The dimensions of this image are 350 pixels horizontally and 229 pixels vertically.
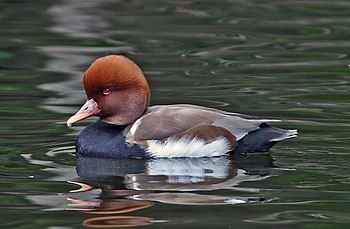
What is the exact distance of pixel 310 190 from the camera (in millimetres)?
8477

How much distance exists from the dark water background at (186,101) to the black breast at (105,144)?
0.07 m

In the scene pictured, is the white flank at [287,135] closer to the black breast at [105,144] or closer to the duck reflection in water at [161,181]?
the duck reflection in water at [161,181]

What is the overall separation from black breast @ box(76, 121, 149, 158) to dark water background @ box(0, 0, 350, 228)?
2.9 inches

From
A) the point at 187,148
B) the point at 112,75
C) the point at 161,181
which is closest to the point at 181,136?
the point at 187,148

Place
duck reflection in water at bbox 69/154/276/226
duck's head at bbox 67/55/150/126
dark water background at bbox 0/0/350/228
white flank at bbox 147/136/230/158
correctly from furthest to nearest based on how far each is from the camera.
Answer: duck's head at bbox 67/55/150/126
white flank at bbox 147/136/230/158
duck reflection in water at bbox 69/154/276/226
dark water background at bbox 0/0/350/228

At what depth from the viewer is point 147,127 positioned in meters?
9.65

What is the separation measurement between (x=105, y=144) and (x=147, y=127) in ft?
1.09

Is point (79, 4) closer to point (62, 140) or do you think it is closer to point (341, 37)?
point (341, 37)

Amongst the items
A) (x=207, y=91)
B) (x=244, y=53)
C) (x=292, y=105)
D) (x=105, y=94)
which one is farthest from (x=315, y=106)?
(x=244, y=53)

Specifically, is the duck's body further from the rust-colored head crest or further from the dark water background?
the rust-colored head crest

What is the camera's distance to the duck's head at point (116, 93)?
31.9ft

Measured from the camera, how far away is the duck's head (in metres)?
9.73

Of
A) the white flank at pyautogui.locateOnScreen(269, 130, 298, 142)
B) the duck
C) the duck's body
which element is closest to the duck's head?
the duck

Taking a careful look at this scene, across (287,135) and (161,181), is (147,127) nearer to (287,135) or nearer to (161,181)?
(161,181)
